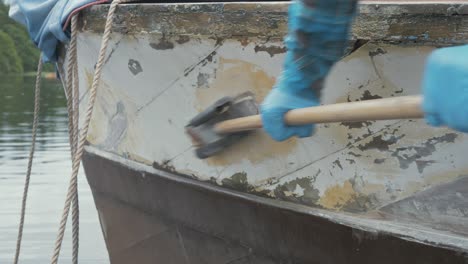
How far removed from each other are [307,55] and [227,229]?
1073mm

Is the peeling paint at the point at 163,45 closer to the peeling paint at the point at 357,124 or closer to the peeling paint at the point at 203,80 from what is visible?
the peeling paint at the point at 203,80

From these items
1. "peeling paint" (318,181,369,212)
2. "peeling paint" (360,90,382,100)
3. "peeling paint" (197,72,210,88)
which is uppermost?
"peeling paint" (197,72,210,88)

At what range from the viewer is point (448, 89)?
1517mm

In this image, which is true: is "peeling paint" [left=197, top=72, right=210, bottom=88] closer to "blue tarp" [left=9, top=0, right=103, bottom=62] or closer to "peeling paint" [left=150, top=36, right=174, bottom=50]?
"peeling paint" [left=150, top=36, right=174, bottom=50]

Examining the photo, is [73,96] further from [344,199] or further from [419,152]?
[419,152]

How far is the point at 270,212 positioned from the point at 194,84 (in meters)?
0.53

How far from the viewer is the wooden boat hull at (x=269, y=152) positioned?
7.63 feet

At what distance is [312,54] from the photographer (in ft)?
7.00

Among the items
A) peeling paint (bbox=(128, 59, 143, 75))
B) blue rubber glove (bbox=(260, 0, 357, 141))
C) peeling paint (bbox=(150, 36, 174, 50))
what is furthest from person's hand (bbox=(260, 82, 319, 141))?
peeling paint (bbox=(128, 59, 143, 75))

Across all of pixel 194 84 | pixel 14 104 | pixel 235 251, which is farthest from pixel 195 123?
pixel 14 104

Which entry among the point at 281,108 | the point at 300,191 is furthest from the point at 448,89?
the point at 300,191

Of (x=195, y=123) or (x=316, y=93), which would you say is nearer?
(x=316, y=93)

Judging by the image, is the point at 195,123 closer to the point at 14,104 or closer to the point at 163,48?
the point at 163,48

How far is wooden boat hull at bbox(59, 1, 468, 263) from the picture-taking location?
2326mm
